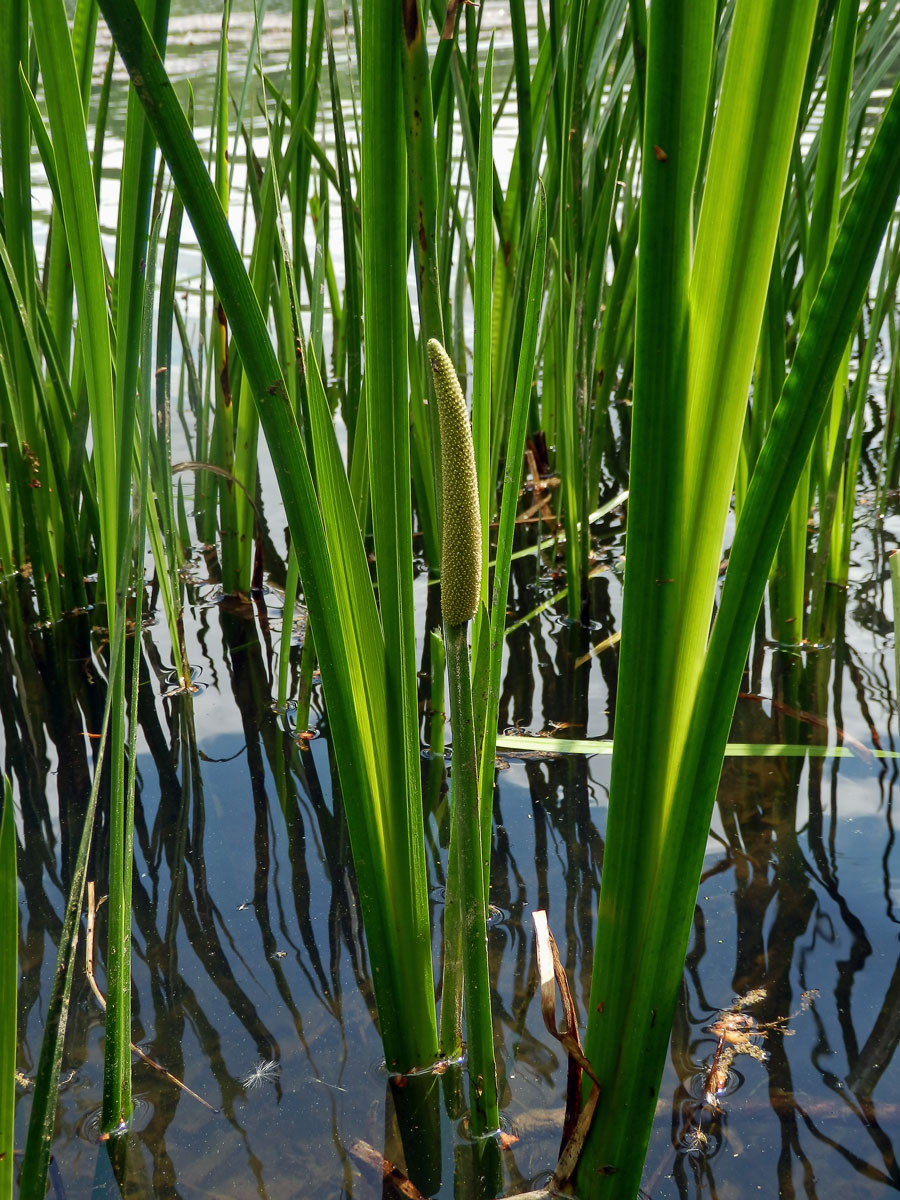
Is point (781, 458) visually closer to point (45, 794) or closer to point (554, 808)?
point (554, 808)

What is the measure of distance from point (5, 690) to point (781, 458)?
1.20 m

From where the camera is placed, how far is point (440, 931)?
91 cm

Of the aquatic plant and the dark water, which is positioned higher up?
the aquatic plant

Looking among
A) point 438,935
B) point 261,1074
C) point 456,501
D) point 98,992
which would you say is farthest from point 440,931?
point 456,501

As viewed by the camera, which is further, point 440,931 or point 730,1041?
point 440,931

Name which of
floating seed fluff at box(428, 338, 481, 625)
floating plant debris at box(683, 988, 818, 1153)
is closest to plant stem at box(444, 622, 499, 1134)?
floating seed fluff at box(428, 338, 481, 625)

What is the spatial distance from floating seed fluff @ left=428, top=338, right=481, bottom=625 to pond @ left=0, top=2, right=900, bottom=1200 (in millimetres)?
191

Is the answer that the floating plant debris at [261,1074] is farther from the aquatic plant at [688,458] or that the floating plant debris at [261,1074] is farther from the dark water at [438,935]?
the aquatic plant at [688,458]

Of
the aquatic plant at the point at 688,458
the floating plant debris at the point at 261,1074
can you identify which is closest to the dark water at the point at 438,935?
the floating plant debris at the point at 261,1074

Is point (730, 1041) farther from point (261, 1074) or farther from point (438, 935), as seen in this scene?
point (261, 1074)

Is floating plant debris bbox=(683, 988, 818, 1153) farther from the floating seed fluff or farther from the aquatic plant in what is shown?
the floating seed fluff

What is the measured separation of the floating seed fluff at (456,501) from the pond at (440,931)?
0.63 ft

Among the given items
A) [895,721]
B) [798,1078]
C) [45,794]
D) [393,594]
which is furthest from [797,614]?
[45,794]

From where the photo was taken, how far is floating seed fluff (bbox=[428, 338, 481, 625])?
1.56 feet
